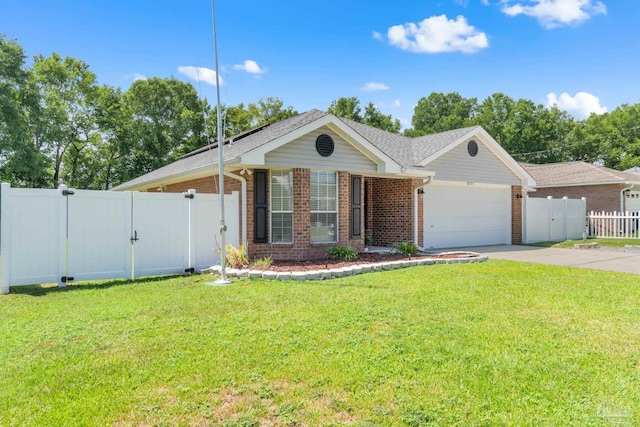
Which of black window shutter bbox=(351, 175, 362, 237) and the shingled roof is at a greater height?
the shingled roof

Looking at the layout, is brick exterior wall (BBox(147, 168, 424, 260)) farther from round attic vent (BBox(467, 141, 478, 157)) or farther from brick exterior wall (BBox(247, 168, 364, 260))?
round attic vent (BBox(467, 141, 478, 157))

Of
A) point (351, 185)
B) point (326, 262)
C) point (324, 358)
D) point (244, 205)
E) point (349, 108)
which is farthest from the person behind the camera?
point (349, 108)

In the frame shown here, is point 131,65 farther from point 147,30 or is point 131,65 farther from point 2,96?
point 2,96

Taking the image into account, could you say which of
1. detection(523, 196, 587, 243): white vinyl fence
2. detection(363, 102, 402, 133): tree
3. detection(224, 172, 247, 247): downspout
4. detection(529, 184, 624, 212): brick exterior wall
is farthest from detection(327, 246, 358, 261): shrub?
detection(363, 102, 402, 133): tree

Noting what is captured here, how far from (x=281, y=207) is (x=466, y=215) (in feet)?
28.0

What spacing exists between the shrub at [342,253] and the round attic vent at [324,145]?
2.58m

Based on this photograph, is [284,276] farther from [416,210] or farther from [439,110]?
[439,110]

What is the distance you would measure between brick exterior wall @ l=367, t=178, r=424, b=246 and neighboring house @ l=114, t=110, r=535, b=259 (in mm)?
35

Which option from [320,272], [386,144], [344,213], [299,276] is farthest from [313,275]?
[386,144]

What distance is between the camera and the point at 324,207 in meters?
→ 11.1

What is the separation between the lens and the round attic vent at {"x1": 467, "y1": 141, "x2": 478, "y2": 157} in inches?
601

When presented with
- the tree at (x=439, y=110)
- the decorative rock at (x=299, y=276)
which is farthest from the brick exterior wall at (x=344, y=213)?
the tree at (x=439, y=110)

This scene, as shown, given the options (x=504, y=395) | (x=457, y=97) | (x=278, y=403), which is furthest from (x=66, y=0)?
(x=457, y=97)

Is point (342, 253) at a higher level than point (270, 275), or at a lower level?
higher
